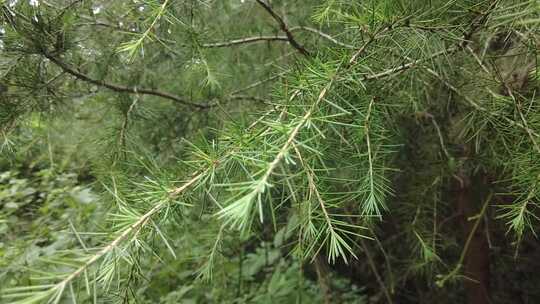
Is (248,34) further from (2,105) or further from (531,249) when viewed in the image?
(531,249)

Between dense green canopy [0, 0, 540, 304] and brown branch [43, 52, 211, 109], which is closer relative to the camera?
dense green canopy [0, 0, 540, 304]

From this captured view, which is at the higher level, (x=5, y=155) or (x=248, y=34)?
(x=248, y=34)

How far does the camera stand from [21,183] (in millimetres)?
2018

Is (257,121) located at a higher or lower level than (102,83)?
lower

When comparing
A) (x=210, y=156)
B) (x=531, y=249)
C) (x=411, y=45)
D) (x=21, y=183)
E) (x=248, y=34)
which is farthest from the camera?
(x=531, y=249)

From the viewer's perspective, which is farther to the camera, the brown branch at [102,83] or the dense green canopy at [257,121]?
the brown branch at [102,83]

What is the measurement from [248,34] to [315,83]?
0.89m

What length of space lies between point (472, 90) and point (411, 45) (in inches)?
12.3

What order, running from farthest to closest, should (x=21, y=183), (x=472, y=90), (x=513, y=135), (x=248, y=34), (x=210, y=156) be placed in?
(x=21, y=183), (x=248, y=34), (x=472, y=90), (x=513, y=135), (x=210, y=156)

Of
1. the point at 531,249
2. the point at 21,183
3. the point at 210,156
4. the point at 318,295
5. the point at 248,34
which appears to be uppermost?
the point at 248,34

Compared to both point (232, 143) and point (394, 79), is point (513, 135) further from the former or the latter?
point (232, 143)

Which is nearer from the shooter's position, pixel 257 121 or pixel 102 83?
pixel 257 121

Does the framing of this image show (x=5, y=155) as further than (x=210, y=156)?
Yes

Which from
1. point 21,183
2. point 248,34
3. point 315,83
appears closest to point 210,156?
point 315,83
